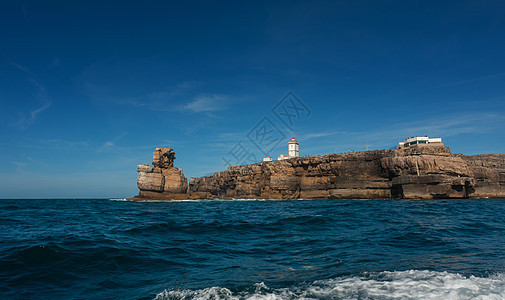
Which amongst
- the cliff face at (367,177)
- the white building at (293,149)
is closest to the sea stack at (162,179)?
the cliff face at (367,177)

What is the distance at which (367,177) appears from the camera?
43.9 m

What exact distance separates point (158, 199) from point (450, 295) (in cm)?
4843

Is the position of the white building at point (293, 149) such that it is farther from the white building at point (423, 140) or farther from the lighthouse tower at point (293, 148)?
the white building at point (423, 140)

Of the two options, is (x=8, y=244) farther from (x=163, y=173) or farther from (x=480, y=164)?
(x=480, y=164)

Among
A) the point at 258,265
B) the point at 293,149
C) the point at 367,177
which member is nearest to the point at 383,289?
the point at 258,265

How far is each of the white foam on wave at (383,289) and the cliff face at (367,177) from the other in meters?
36.5

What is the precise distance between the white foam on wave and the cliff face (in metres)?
36.5

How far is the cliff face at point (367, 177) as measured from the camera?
3606 cm

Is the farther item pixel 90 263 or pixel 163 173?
pixel 163 173

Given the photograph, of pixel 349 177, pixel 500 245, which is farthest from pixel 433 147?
pixel 500 245

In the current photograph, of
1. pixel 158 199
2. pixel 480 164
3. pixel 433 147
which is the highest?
pixel 433 147

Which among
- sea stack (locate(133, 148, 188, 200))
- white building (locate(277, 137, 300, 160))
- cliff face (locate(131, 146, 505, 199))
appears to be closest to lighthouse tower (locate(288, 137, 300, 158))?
white building (locate(277, 137, 300, 160))

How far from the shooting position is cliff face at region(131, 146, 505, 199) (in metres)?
36.1

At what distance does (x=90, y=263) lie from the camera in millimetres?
5883
